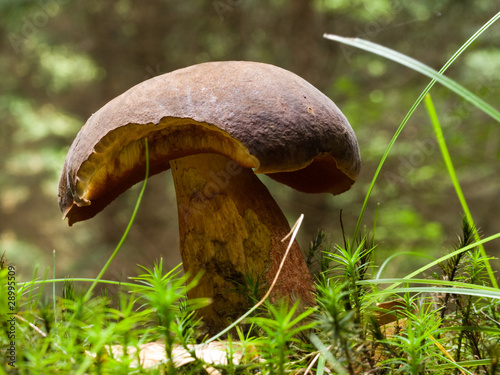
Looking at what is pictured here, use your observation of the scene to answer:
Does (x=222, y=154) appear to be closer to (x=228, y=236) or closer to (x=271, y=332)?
(x=228, y=236)

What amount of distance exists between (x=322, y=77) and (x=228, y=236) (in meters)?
2.97

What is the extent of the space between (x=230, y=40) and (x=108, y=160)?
3.25m

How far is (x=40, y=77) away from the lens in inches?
181

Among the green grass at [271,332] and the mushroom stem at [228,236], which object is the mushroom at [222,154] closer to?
the mushroom stem at [228,236]

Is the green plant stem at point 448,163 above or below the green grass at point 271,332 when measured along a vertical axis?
above

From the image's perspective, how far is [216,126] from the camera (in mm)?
1031

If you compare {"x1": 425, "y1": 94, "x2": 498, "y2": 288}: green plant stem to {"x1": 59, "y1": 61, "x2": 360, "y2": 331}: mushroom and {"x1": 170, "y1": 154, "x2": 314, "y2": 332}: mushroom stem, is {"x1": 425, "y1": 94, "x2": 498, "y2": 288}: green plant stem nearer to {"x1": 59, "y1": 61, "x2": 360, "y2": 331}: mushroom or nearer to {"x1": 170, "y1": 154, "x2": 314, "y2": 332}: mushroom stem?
{"x1": 59, "y1": 61, "x2": 360, "y2": 331}: mushroom

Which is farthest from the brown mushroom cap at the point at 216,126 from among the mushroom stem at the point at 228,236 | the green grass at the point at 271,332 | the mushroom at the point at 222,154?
the green grass at the point at 271,332

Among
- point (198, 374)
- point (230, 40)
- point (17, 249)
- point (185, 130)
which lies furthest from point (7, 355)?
point (17, 249)

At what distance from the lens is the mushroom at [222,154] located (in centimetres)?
105

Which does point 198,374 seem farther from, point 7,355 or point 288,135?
point 288,135

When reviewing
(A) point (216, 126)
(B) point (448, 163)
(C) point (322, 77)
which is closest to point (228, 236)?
(A) point (216, 126)

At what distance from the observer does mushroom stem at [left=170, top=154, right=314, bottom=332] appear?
125cm

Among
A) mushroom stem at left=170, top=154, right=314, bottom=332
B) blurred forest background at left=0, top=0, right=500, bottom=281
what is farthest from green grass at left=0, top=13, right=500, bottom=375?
blurred forest background at left=0, top=0, right=500, bottom=281
